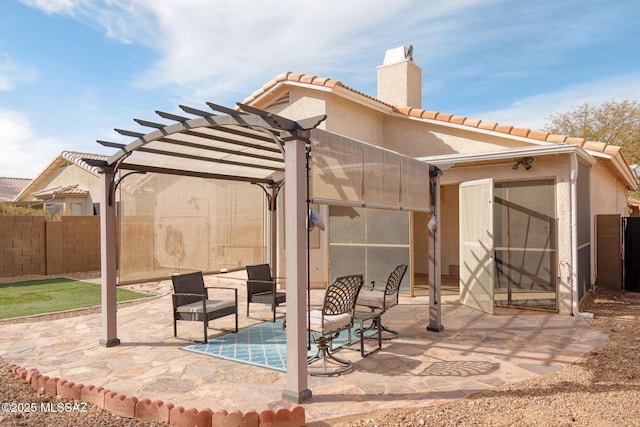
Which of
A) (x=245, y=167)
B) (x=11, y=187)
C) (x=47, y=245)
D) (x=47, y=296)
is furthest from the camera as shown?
(x=11, y=187)

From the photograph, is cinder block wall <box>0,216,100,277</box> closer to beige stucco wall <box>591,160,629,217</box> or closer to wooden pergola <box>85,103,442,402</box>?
wooden pergola <box>85,103,442,402</box>

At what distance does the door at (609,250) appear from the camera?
33.7 feet

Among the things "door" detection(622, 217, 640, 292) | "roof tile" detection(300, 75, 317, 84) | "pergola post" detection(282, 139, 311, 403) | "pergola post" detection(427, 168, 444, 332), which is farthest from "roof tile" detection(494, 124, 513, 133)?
"pergola post" detection(282, 139, 311, 403)

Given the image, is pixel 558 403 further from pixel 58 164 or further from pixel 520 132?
pixel 58 164

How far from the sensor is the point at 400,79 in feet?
43.2

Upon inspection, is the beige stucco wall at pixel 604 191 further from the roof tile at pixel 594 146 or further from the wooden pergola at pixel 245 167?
the wooden pergola at pixel 245 167

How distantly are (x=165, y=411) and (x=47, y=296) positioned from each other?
7824mm

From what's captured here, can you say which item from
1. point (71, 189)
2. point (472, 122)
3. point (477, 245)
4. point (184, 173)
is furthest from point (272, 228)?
point (71, 189)

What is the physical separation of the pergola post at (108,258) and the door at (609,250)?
1093 centimetres

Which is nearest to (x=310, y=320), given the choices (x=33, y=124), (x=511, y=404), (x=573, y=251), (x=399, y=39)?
(x=511, y=404)

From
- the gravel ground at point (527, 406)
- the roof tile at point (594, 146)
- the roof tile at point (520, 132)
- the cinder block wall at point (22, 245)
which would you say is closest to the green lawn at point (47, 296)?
the cinder block wall at point (22, 245)

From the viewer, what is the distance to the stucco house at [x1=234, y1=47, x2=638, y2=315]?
7.78 meters

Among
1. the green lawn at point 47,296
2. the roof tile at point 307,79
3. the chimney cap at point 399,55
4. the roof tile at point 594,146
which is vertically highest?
the chimney cap at point 399,55

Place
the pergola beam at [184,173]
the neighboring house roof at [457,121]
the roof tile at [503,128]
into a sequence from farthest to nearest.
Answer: the roof tile at [503,128], the neighboring house roof at [457,121], the pergola beam at [184,173]
